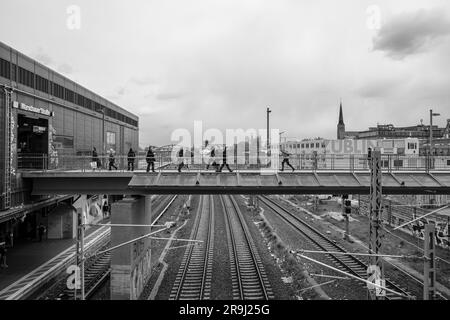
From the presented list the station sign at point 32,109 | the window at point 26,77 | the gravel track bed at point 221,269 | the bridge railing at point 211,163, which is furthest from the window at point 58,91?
the gravel track bed at point 221,269

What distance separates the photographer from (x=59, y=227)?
29.2 metres

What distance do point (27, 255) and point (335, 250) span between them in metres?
21.7

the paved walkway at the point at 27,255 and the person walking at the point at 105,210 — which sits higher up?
the person walking at the point at 105,210

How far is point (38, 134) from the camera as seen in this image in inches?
1073

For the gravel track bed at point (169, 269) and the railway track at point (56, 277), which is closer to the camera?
the railway track at point (56, 277)

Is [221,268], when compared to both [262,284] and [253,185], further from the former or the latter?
[253,185]

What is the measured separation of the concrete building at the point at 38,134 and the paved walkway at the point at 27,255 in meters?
1.47

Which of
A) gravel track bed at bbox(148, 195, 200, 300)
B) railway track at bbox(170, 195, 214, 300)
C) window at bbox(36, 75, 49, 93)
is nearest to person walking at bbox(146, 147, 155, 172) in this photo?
gravel track bed at bbox(148, 195, 200, 300)

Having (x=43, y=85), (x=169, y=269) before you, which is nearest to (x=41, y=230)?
(x=43, y=85)

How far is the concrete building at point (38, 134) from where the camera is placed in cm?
2020

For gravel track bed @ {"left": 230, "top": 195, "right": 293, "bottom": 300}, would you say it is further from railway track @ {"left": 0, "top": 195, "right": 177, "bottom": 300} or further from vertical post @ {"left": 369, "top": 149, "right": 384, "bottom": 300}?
railway track @ {"left": 0, "top": 195, "right": 177, "bottom": 300}

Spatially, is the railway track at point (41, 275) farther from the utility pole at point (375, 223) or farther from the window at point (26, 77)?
the utility pole at point (375, 223)

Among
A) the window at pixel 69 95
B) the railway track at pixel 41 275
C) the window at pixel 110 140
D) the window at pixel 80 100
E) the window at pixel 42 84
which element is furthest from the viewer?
the window at pixel 110 140
